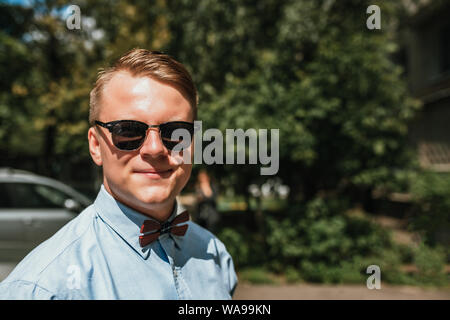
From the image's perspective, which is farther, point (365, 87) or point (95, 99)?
point (365, 87)

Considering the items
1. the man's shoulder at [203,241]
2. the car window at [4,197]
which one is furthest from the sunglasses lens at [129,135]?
the car window at [4,197]

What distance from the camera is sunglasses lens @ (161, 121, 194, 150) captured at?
1.16 m

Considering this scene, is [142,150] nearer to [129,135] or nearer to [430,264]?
[129,135]

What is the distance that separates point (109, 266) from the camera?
1078mm

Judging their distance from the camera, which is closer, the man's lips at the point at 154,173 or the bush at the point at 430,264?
the man's lips at the point at 154,173

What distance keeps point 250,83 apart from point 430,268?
4062 mm

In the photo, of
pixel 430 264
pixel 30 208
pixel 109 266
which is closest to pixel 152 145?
pixel 109 266

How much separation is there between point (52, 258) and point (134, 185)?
1.01 ft

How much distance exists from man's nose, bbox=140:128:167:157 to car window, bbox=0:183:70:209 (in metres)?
5.21

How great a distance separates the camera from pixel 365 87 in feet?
18.8

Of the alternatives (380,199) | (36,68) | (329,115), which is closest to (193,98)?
(329,115)

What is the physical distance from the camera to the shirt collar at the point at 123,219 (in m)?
1.16

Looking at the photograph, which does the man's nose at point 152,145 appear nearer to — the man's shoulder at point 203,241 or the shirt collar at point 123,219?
the shirt collar at point 123,219

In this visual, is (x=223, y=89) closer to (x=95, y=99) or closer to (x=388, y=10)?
(x=388, y=10)
